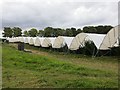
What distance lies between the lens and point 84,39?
24000mm

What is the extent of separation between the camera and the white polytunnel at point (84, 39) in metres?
22.3

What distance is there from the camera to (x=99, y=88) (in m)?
7.48

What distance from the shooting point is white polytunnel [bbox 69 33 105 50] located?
22300 mm

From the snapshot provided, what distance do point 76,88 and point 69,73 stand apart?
3361mm

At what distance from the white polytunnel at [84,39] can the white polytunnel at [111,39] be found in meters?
0.75

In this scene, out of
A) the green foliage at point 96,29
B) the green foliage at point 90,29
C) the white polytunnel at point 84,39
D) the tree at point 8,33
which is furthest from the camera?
the tree at point 8,33

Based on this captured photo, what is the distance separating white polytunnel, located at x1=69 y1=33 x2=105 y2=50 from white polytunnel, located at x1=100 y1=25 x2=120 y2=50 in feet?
2.45

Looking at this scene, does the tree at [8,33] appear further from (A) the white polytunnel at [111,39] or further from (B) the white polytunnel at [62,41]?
(A) the white polytunnel at [111,39]

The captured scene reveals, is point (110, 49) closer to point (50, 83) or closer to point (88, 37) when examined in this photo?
point (88, 37)

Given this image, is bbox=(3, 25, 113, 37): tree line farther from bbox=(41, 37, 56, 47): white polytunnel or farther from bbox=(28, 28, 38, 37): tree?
bbox=(41, 37, 56, 47): white polytunnel

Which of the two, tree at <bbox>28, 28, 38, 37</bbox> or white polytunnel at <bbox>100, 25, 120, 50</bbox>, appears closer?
white polytunnel at <bbox>100, 25, 120, 50</bbox>

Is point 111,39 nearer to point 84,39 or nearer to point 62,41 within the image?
point 84,39

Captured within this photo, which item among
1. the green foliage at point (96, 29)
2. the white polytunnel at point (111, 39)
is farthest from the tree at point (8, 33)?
the white polytunnel at point (111, 39)

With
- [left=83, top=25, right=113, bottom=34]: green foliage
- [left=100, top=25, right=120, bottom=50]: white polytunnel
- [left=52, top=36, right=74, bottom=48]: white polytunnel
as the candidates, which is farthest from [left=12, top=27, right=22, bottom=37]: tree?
[left=100, top=25, right=120, bottom=50]: white polytunnel
